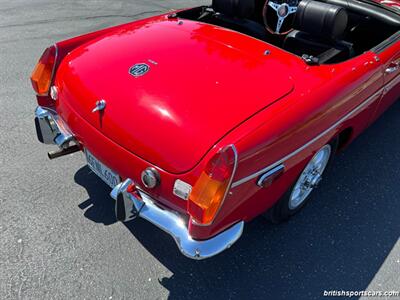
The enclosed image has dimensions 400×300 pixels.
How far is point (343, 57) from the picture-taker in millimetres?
2812

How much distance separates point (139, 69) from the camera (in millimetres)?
2379

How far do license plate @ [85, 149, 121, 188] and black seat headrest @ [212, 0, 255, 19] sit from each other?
1.68 metres

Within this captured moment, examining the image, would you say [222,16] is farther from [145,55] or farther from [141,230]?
[141,230]

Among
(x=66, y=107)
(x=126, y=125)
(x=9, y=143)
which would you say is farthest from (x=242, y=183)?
(x=9, y=143)

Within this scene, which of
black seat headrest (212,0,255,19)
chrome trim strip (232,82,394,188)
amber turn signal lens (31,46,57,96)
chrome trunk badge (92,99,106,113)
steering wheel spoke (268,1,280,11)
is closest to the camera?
chrome trim strip (232,82,394,188)

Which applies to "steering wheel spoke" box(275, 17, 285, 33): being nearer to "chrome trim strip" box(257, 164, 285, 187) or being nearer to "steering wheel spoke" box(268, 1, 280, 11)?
"steering wheel spoke" box(268, 1, 280, 11)

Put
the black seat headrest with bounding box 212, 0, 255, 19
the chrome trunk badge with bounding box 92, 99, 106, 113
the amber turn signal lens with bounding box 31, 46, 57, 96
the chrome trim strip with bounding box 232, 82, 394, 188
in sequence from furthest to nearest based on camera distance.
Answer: the black seat headrest with bounding box 212, 0, 255, 19
the amber turn signal lens with bounding box 31, 46, 57, 96
the chrome trunk badge with bounding box 92, 99, 106, 113
the chrome trim strip with bounding box 232, 82, 394, 188

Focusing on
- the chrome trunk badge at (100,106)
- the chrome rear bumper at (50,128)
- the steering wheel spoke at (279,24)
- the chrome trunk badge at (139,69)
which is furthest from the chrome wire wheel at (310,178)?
the chrome rear bumper at (50,128)

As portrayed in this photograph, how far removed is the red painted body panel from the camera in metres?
1.98

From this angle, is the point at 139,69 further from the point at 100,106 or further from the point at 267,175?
the point at 267,175

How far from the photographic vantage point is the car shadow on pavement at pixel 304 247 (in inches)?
92.0

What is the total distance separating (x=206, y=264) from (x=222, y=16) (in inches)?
82.2

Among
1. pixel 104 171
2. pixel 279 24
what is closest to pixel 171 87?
pixel 104 171

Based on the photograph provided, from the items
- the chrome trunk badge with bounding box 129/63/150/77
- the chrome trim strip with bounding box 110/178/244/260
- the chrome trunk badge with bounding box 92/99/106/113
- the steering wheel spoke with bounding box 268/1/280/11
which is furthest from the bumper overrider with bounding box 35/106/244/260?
the steering wheel spoke with bounding box 268/1/280/11
